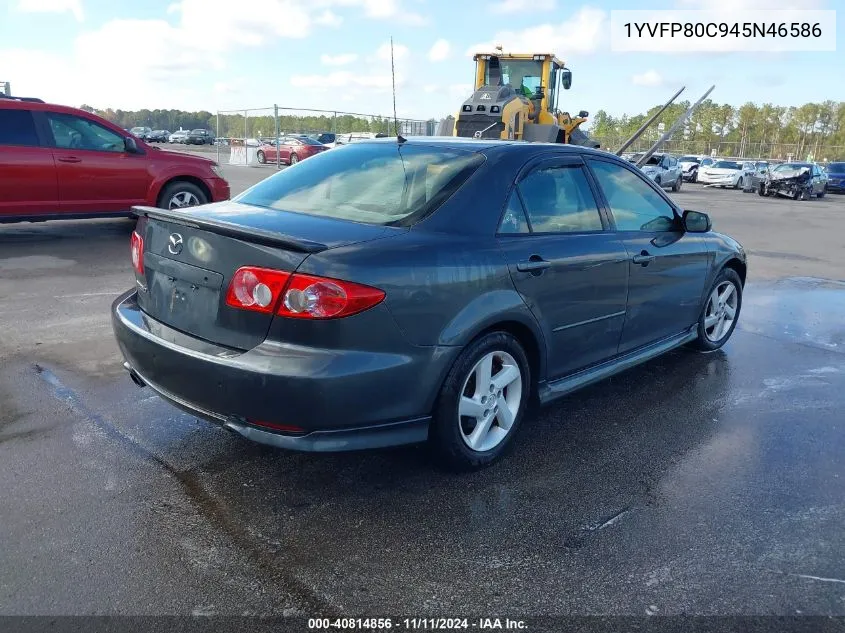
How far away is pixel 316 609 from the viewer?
2.46 meters

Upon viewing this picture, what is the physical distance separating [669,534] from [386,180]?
217 cm

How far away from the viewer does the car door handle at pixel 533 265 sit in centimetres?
347

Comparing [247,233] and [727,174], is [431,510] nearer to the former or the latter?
[247,233]

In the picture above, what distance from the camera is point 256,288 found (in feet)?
9.44

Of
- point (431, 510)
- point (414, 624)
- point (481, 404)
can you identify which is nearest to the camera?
point (414, 624)

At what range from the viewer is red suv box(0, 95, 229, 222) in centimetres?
862

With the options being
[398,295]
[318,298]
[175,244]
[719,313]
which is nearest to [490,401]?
[398,295]

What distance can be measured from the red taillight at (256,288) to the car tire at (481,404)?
0.86 m

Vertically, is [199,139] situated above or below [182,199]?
below

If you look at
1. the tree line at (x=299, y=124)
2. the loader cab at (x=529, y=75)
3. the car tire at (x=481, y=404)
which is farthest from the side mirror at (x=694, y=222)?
the tree line at (x=299, y=124)

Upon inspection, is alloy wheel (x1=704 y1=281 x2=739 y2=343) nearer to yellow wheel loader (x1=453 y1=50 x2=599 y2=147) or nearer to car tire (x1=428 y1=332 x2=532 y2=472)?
car tire (x1=428 y1=332 x2=532 y2=472)

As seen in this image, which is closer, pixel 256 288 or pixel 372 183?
pixel 256 288

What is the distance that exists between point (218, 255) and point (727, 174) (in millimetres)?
33557

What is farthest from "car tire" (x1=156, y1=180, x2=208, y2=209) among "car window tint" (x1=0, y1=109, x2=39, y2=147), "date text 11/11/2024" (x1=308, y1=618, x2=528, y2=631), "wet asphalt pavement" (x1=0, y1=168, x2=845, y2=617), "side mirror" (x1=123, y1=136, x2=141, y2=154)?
"date text 11/11/2024" (x1=308, y1=618, x2=528, y2=631)
